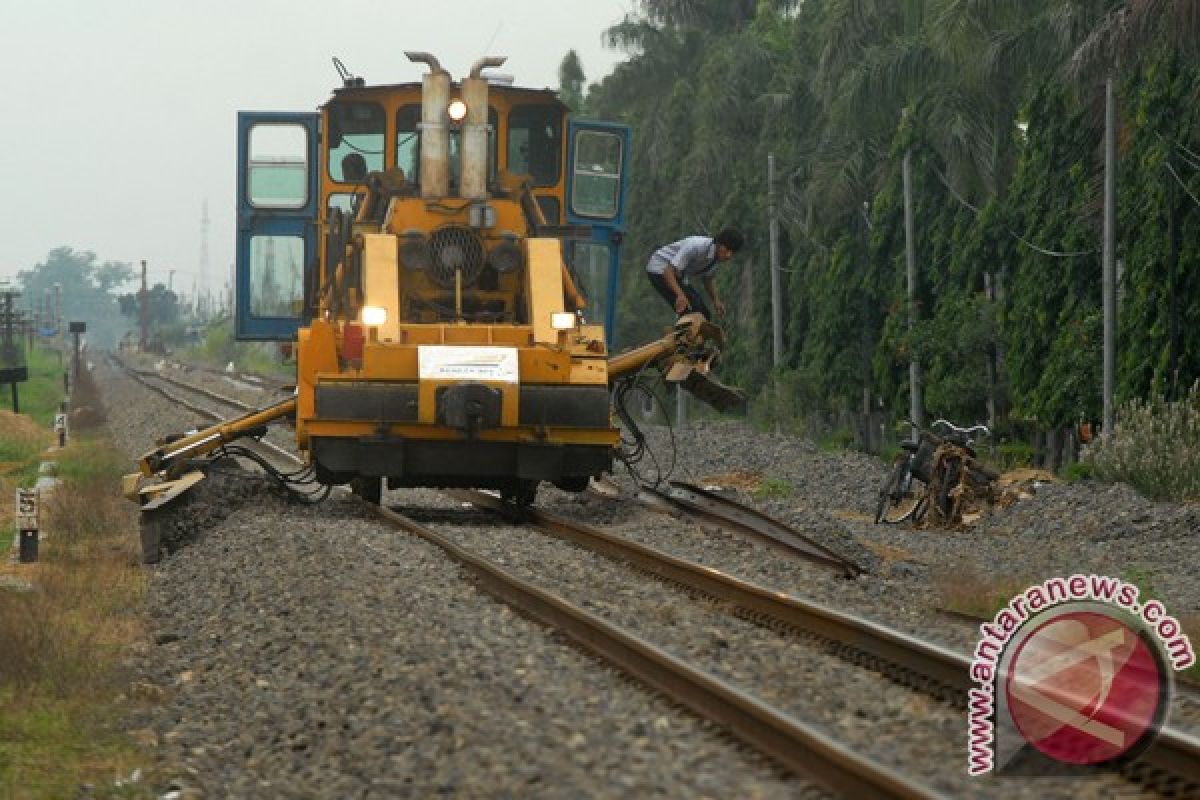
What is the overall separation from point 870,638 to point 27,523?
32.3 ft

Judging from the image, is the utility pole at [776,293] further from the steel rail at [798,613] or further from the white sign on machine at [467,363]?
the steel rail at [798,613]

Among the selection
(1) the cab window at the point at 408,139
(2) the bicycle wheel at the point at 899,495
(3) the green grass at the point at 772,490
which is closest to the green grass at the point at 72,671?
(1) the cab window at the point at 408,139

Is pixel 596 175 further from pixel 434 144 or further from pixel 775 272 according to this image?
pixel 775 272

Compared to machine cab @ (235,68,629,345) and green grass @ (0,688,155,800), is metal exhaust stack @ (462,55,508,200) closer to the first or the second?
machine cab @ (235,68,629,345)

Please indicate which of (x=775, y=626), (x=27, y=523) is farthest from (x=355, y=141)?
(x=775, y=626)

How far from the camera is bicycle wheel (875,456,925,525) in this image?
21.1 m

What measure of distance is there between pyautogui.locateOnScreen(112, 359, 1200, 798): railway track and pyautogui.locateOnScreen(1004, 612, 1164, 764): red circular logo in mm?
283

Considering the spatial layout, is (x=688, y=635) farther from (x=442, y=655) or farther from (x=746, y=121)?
(x=746, y=121)

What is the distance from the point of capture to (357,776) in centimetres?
775

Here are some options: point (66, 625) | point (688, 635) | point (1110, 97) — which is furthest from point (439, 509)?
point (1110, 97)

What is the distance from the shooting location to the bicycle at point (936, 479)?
20609 millimetres

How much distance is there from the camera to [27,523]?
17.1 metres

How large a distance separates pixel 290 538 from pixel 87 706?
455cm

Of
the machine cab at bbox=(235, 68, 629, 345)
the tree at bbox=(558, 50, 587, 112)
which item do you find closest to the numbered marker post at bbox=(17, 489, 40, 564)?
the machine cab at bbox=(235, 68, 629, 345)
